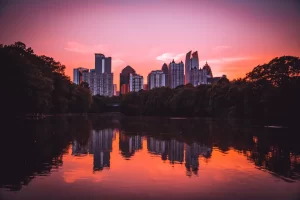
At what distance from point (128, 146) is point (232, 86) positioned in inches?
2412

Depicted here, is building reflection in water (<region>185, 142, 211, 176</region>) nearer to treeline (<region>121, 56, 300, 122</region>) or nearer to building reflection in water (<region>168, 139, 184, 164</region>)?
building reflection in water (<region>168, 139, 184, 164</region>)

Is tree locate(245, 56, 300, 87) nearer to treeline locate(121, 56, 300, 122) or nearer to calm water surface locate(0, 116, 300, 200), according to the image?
treeline locate(121, 56, 300, 122)

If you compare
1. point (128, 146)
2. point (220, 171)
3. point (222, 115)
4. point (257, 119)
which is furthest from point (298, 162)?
point (222, 115)

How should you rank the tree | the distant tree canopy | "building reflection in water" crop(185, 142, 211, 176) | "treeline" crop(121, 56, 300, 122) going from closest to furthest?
"building reflection in water" crop(185, 142, 211, 176)
the distant tree canopy
"treeline" crop(121, 56, 300, 122)
the tree

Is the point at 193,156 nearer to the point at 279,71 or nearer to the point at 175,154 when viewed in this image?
the point at 175,154

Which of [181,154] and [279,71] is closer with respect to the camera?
[181,154]

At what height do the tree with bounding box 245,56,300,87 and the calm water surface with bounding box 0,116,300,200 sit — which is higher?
the tree with bounding box 245,56,300,87

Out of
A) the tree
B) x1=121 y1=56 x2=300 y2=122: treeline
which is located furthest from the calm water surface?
the tree

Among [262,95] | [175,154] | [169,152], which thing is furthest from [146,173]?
[262,95]

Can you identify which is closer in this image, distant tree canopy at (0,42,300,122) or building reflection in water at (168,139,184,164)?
building reflection in water at (168,139,184,164)

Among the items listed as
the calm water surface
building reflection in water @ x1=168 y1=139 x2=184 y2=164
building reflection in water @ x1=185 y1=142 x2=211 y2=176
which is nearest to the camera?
the calm water surface

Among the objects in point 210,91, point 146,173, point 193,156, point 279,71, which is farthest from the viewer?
point 210,91

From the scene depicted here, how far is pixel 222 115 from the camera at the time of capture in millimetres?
88938

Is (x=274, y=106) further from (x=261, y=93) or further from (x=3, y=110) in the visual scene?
(x=3, y=110)
